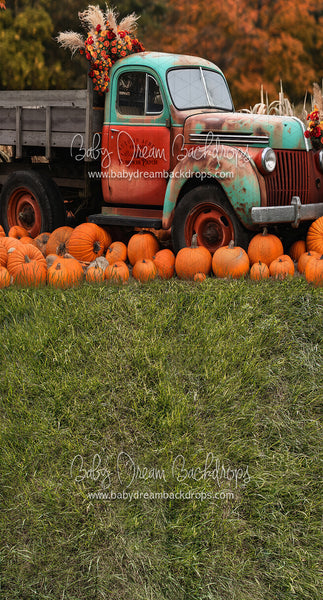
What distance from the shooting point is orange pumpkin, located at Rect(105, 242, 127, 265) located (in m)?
6.29

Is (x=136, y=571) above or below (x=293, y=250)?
below

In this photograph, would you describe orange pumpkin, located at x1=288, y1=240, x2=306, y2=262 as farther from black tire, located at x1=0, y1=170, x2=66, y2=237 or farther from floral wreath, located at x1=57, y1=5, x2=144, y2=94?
black tire, located at x1=0, y1=170, x2=66, y2=237

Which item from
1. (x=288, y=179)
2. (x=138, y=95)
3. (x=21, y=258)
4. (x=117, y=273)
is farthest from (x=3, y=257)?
(x=288, y=179)

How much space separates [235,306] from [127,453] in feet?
5.35

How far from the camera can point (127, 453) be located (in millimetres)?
3773

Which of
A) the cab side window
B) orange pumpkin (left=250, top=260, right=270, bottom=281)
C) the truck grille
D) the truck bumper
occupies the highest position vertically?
the cab side window

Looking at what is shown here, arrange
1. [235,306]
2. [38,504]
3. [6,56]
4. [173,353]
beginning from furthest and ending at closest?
[6,56] < [235,306] < [173,353] < [38,504]

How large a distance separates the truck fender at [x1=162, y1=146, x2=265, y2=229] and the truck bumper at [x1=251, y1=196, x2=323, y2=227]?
0.08 metres

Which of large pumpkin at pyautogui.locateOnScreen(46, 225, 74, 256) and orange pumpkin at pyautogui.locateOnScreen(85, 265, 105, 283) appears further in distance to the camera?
large pumpkin at pyautogui.locateOnScreen(46, 225, 74, 256)

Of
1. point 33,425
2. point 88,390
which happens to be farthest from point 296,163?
point 33,425

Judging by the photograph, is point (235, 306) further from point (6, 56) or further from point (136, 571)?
point (6, 56)

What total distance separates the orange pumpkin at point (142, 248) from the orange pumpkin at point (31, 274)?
0.92 m

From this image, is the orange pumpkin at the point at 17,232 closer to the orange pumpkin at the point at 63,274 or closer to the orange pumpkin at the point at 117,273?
the orange pumpkin at the point at 63,274

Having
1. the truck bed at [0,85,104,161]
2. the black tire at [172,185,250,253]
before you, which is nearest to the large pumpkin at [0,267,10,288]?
the black tire at [172,185,250,253]
